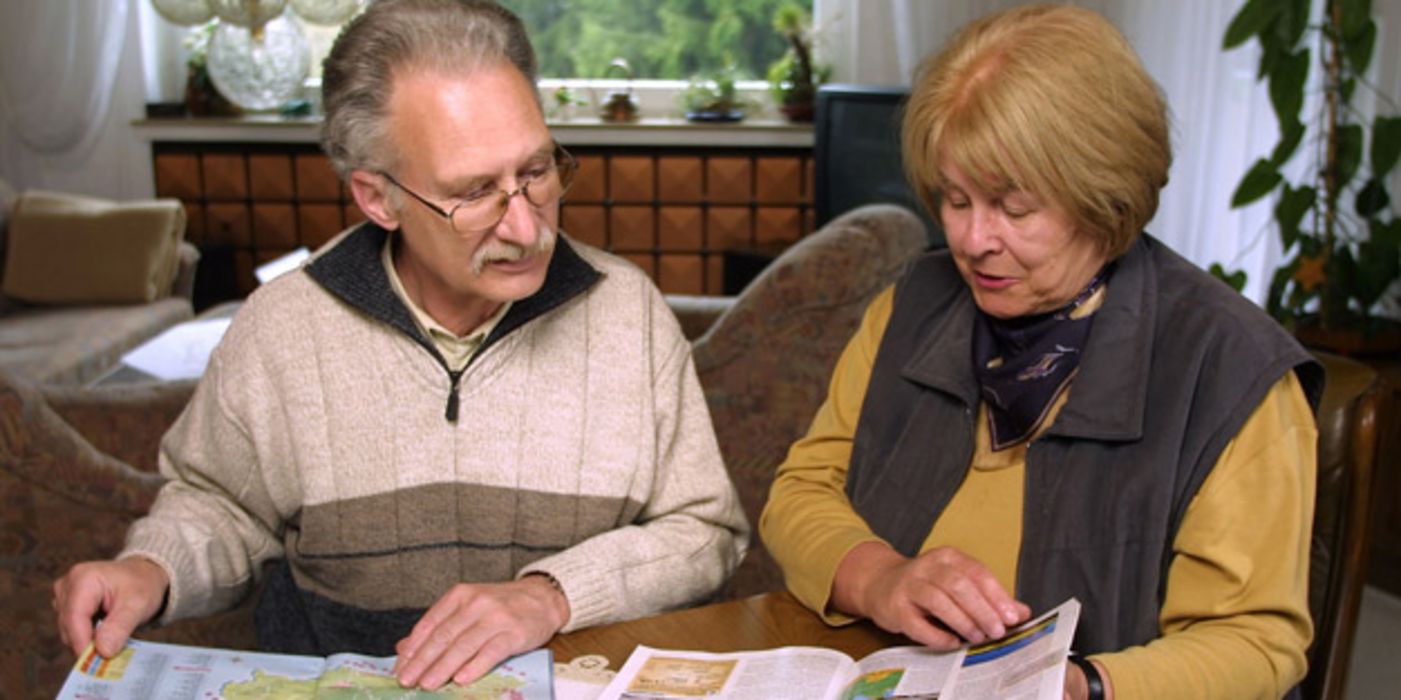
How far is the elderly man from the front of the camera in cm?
139

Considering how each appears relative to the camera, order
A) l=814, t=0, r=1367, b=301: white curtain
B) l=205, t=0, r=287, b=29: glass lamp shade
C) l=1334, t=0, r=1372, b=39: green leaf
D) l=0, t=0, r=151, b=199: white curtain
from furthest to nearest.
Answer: l=0, t=0, r=151, b=199: white curtain < l=205, t=0, r=287, b=29: glass lamp shade < l=814, t=0, r=1367, b=301: white curtain < l=1334, t=0, r=1372, b=39: green leaf

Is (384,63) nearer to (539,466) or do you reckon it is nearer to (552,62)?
(539,466)

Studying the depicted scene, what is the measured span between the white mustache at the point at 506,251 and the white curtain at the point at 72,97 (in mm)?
Result: 4447

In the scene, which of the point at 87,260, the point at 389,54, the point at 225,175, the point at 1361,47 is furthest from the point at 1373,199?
the point at 225,175

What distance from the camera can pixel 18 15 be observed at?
5.25 m

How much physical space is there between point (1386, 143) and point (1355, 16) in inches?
12.1

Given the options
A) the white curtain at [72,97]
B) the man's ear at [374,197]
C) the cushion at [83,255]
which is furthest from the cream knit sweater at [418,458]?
the white curtain at [72,97]

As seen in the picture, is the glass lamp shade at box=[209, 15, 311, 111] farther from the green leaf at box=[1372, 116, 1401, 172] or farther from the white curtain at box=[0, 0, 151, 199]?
the green leaf at box=[1372, 116, 1401, 172]

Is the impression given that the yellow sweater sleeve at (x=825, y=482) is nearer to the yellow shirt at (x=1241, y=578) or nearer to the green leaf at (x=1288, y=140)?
the yellow shirt at (x=1241, y=578)

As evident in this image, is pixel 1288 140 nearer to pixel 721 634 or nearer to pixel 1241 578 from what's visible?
pixel 1241 578

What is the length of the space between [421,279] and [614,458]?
299 millimetres

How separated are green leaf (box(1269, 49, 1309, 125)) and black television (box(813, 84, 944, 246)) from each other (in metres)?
1.14

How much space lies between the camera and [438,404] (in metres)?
1.50

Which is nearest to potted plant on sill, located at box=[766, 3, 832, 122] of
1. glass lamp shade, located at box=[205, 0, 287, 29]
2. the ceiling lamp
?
the ceiling lamp
